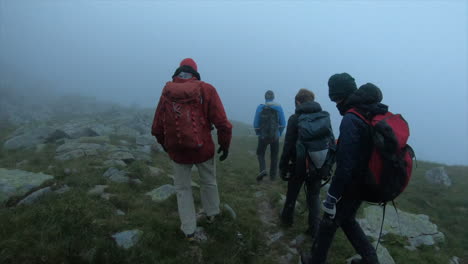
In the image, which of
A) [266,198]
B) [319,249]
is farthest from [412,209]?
[319,249]

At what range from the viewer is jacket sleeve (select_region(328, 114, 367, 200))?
3.65 m

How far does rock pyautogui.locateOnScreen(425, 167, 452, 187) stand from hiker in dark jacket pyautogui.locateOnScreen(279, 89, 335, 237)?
11412 mm

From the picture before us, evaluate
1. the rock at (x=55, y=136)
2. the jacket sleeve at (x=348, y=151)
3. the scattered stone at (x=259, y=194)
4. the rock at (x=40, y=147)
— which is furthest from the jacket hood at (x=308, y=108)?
the rock at (x=55, y=136)

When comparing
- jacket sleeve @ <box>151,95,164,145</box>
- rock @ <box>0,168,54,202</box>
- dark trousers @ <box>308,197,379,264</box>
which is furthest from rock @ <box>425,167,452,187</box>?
rock @ <box>0,168,54,202</box>

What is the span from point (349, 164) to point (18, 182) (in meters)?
7.51

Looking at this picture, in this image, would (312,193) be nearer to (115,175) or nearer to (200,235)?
(200,235)

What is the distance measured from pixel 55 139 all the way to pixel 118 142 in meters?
3.36

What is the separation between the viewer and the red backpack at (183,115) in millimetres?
4469

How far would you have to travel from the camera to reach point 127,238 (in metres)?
4.64

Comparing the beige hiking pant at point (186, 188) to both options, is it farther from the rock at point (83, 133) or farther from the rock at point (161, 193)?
the rock at point (83, 133)

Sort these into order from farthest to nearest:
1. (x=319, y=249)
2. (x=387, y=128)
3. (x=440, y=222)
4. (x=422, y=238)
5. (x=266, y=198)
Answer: (x=440, y=222) < (x=266, y=198) < (x=422, y=238) < (x=319, y=249) < (x=387, y=128)

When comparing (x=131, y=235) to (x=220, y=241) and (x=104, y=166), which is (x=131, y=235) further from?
(x=104, y=166)

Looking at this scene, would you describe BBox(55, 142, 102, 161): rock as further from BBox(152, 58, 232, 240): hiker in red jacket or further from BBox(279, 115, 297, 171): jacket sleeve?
BBox(279, 115, 297, 171): jacket sleeve

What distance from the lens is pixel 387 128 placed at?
340 centimetres
